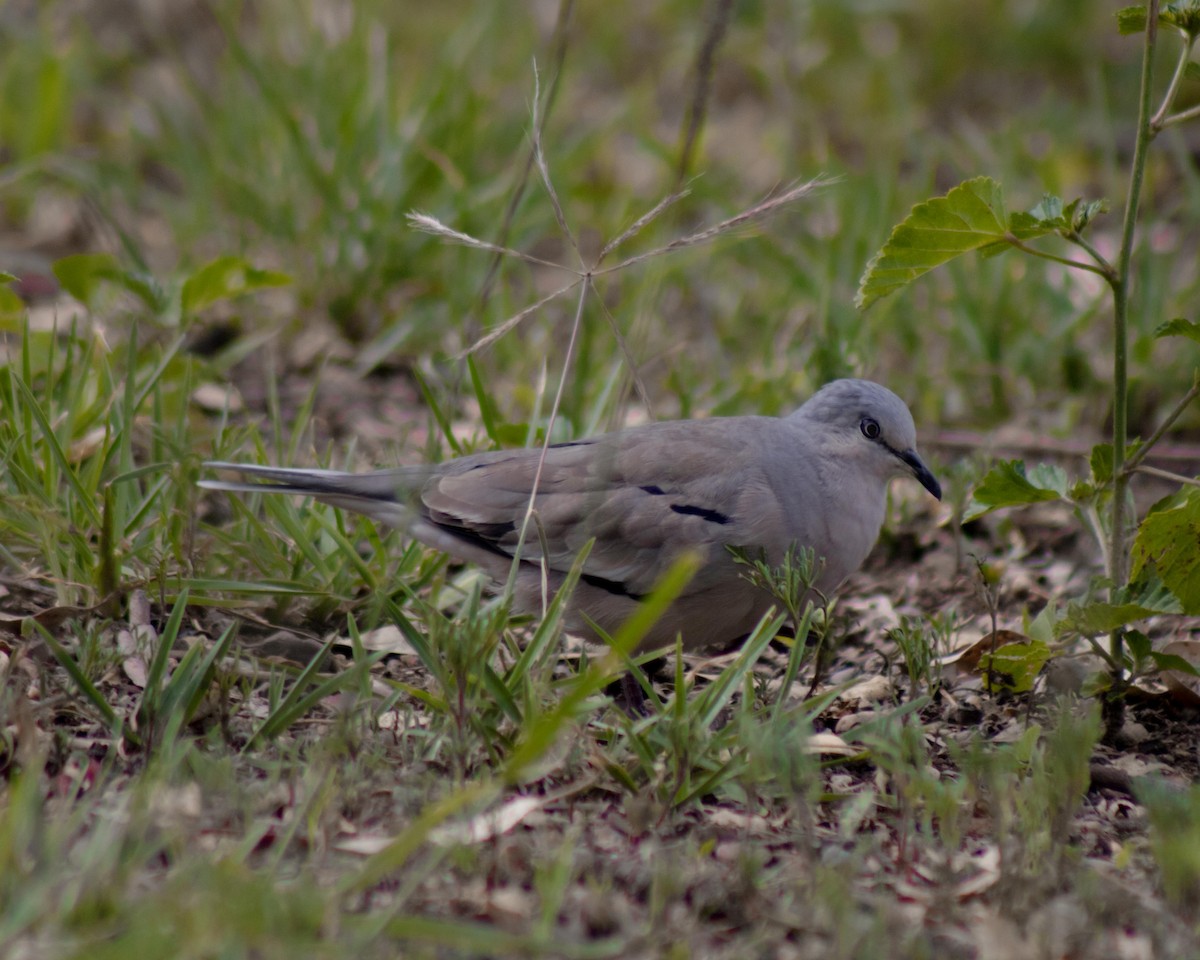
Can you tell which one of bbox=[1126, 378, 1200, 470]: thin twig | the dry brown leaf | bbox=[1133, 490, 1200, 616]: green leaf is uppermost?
bbox=[1126, 378, 1200, 470]: thin twig

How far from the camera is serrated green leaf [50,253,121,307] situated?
166 inches

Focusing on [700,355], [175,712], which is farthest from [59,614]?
[700,355]

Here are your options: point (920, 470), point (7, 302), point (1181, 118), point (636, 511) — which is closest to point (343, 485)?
point (636, 511)

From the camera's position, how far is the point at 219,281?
4184mm

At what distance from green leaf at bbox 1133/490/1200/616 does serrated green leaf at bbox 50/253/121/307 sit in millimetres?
3066

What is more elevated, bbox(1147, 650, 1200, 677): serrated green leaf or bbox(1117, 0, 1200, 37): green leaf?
bbox(1117, 0, 1200, 37): green leaf

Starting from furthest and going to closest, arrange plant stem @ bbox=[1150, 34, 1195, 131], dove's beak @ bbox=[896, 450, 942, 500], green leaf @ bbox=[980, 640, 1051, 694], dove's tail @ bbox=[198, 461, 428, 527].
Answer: dove's beak @ bbox=[896, 450, 942, 500]
dove's tail @ bbox=[198, 461, 428, 527]
green leaf @ bbox=[980, 640, 1051, 694]
plant stem @ bbox=[1150, 34, 1195, 131]

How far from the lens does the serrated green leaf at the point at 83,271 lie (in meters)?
4.21

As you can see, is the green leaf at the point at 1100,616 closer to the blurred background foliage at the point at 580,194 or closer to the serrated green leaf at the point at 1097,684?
the serrated green leaf at the point at 1097,684

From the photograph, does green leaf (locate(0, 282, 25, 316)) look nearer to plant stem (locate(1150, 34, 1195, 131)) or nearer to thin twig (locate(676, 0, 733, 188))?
thin twig (locate(676, 0, 733, 188))

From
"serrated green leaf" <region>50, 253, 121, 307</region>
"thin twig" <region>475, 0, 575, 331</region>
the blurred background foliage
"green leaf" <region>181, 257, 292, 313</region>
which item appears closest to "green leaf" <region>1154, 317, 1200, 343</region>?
"thin twig" <region>475, 0, 575, 331</region>

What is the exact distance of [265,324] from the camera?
5.29 m

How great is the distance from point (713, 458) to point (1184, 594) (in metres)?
1.29

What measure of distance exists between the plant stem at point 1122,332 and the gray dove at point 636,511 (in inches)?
31.4
